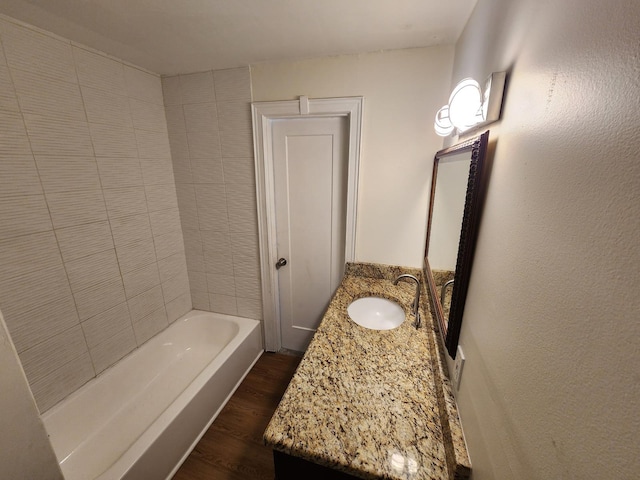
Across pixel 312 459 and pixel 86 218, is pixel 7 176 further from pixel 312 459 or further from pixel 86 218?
pixel 312 459

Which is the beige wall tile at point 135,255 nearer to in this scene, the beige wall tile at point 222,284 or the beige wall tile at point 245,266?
the beige wall tile at point 222,284

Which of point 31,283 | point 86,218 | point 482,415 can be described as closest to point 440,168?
point 482,415

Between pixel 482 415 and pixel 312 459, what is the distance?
0.48 m

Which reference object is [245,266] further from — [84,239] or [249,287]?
[84,239]

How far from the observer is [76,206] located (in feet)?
4.73

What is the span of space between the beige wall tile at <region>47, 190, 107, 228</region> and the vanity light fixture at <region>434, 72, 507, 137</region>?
192 centimetres

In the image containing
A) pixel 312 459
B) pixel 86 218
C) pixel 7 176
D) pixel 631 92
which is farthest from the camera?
pixel 86 218

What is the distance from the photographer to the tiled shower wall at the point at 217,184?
5.95 ft

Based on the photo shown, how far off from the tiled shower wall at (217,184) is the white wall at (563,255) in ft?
5.32

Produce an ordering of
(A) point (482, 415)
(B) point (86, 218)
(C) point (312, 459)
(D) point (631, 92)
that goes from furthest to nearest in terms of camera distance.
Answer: (B) point (86, 218)
(C) point (312, 459)
(A) point (482, 415)
(D) point (631, 92)

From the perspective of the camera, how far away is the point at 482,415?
24.0 inches

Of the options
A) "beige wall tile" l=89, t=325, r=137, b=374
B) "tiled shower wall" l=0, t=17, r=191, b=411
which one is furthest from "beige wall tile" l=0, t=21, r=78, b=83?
"beige wall tile" l=89, t=325, r=137, b=374

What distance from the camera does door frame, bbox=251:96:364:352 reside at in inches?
64.8

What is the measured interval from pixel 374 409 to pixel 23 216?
1.80 m
